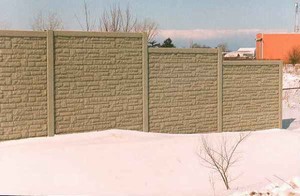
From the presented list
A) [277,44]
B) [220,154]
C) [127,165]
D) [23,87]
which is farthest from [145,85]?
[277,44]

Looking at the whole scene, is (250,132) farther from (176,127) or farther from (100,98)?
(100,98)

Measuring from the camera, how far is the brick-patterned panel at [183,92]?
47.9ft

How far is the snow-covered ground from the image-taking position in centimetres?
997

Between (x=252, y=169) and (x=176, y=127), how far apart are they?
3400 millimetres

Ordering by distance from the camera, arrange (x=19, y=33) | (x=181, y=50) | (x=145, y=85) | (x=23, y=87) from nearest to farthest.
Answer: (x=19, y=33) < (x=23, y=87) < (x=145, y=85) < (x=181, y=50)

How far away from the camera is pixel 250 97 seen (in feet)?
55.7

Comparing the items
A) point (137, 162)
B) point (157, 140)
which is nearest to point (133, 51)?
point (157, 140)

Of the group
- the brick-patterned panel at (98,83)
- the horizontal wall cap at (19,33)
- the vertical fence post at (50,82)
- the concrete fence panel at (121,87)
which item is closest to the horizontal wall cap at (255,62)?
the concrete fence panel at (121,87)

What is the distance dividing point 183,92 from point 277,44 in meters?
45.0

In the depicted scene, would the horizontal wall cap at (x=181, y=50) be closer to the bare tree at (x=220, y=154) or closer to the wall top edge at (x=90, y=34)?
the wall top edge at (x=90, y=34)

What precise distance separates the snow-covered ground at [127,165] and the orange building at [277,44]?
43381mm

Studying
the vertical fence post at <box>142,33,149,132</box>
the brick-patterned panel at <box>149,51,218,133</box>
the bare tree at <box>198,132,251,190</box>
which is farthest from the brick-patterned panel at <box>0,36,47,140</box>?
the bare tree at <box>198,132,251,190</box>

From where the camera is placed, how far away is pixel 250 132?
54.8ft

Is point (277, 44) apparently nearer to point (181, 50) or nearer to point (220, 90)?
point (220, 90)
